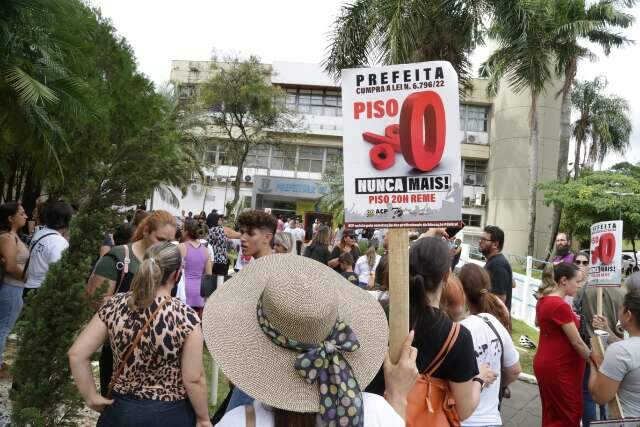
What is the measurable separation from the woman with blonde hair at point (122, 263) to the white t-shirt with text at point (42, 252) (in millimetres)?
1218

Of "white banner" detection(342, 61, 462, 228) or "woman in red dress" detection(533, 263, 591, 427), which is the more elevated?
Result: "white banner" detection(342, 61, 462, 228)

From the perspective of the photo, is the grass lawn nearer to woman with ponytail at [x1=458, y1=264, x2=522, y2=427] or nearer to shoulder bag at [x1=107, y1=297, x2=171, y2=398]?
woman with ponytail at [x1=458, y1=264, x2=522, y2=427]

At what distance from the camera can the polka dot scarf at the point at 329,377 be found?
1351mm

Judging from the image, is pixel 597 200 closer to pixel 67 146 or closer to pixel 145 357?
pixel 67 146

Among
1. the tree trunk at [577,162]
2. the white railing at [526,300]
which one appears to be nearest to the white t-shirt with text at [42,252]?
the white railing at [526,300]

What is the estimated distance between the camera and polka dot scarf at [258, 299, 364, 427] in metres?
1.35

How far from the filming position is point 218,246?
8641 millimetres

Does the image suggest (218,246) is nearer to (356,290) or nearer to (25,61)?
(25,61)

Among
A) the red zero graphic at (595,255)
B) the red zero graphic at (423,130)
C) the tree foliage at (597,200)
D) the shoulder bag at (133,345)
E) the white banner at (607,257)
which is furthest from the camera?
the tree foliage at (597,200)

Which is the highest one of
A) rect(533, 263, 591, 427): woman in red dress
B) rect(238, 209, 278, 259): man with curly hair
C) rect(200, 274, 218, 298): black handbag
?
rect(238, 209, 278, 259): man with curly hair

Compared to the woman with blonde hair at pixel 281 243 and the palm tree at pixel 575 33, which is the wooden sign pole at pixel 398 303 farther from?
the palm tree at pixel 575 33

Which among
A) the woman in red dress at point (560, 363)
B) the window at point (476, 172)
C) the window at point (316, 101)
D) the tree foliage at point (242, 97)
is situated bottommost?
the woman in red dress at point (560, 363)

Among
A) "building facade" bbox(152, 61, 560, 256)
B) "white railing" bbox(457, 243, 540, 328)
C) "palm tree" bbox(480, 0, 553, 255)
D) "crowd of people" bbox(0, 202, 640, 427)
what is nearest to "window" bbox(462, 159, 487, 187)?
"building facade" bbox(152, 61, 560, 256)

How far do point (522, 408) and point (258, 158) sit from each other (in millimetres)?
39041
